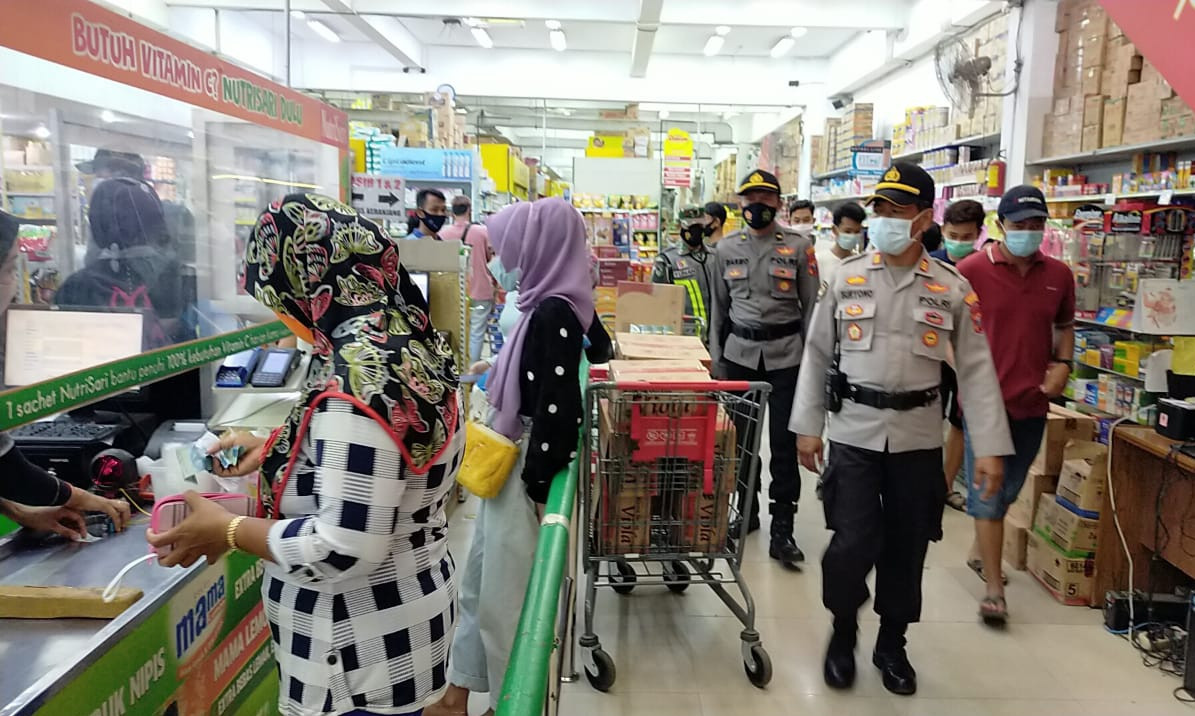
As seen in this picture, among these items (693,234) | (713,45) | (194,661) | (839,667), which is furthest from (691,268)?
(713,45)

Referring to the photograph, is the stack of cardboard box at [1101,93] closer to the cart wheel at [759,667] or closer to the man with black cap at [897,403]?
the man with black cap at [897,403]

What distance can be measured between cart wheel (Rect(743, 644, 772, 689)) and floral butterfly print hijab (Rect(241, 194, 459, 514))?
1.96 meters

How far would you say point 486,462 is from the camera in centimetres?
243

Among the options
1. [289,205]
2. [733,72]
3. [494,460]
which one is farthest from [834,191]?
[289,205]

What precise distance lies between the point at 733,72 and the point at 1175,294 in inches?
463

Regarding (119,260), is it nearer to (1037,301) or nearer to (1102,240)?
(1037,301)

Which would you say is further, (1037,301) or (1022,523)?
(1022,523)

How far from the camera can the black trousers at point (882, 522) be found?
2.74 meters

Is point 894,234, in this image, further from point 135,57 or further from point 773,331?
point 135,57

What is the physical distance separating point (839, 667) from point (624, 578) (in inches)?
36.1

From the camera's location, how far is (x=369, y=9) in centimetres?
1016

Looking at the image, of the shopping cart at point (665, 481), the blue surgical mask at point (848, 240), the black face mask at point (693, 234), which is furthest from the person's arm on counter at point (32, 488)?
the blue surgical mask at point (848, 240)

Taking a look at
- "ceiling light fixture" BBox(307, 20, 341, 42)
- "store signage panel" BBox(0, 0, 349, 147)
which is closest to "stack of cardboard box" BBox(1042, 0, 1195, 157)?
"store signage panel" BBox(0, 0, 349, 147)

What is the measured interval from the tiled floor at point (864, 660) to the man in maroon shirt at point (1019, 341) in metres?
0.24
